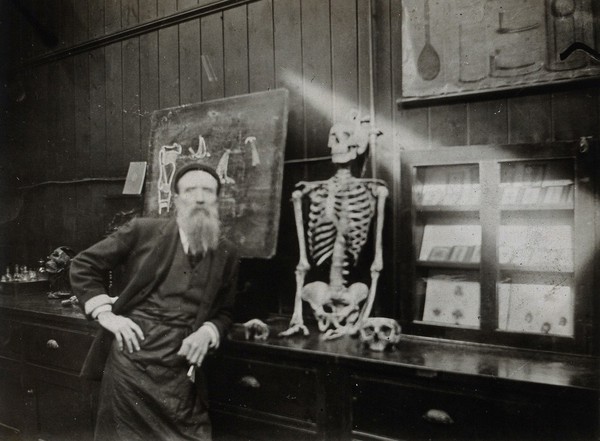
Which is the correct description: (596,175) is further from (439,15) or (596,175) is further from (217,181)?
(217,181)

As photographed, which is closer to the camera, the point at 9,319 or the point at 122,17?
the point at 9,319

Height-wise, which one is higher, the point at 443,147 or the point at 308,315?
the point at 443,147

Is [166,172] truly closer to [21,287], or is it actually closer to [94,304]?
[94,304]

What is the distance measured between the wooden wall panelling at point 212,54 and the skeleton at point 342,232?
1.20m

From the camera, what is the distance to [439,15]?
2697 mm

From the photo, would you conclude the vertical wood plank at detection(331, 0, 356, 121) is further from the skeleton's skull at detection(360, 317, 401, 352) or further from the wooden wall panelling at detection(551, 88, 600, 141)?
the skeleton's skull at detection(360, 317, 401, 352)

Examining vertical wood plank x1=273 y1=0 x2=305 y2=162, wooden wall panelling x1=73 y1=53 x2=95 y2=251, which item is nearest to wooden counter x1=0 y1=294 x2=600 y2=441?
vertical wood plank x1=273 y1=0 x2=305 y2=162

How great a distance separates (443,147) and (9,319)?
3051 mm

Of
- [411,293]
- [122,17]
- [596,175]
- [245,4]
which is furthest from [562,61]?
[122,17]

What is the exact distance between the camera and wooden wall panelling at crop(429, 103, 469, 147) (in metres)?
2.68

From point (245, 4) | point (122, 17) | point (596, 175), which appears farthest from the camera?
point (122, 17)

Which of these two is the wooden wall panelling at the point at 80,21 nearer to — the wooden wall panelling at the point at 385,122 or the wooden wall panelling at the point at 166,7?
the wooden wall panelling at the point at 166,7

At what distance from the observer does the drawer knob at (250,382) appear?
2.48 m

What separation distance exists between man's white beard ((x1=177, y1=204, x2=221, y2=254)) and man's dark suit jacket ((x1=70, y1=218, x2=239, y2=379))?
4cm
